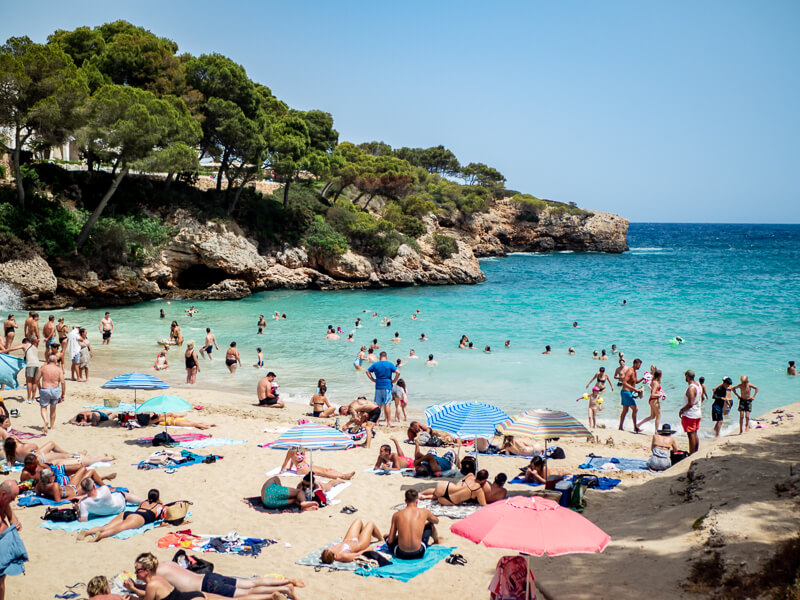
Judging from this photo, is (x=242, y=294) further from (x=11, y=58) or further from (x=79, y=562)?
(x=79, y=562)

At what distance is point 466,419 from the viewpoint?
30.3ft

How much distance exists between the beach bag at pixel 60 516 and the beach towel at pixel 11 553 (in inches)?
89.2

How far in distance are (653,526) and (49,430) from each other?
10563mm

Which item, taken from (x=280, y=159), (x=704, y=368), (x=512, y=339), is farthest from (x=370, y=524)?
(x=280, y=159)

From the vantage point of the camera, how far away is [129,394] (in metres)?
14.9

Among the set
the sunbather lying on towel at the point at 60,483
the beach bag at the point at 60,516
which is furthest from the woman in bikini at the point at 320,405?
the beach bag at the point at 60,516

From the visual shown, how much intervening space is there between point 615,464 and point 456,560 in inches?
192

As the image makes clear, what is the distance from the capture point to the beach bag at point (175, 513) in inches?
301

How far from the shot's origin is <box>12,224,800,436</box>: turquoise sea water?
1798cm

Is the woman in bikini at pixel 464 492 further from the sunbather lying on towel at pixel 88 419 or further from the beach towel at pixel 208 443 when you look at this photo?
the sunbather lying on towel at pixel 88 419

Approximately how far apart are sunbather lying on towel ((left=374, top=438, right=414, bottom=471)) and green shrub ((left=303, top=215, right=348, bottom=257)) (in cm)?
3124

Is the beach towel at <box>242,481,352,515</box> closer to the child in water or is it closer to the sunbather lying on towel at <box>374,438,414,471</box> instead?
the sunbather lying on towel at <box>374,438,414,471</box>

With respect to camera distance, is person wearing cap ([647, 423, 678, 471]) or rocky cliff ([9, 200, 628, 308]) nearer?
person wearing cap ([647, 423, 678, 471])

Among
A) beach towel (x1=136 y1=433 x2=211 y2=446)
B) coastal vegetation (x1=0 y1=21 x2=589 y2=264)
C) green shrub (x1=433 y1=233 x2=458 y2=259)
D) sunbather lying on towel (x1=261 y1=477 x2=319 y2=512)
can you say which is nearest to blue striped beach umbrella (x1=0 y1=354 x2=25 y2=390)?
beach towel (x1=136 y1=433 x2=211 y2=446)
